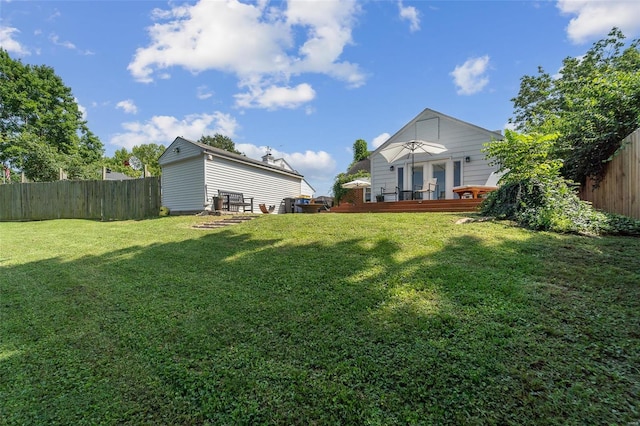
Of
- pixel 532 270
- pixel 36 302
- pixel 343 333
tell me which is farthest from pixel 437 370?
pixel 36 302

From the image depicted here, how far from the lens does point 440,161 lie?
1305cm

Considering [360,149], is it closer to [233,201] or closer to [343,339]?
[233,201]

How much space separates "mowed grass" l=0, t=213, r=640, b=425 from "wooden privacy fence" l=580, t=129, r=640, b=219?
85.6 inches

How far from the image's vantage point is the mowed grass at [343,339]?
5.46 feet

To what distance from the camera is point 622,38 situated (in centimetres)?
1548

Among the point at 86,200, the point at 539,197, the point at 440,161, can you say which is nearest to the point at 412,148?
the point at 440,161

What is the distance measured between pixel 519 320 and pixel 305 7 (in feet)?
27.1

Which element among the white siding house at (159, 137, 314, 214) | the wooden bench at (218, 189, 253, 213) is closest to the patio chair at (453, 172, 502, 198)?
the wooden bench at (218, 189, 253, 213)

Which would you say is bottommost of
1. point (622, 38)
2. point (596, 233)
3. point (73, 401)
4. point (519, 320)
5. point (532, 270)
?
point (73, 401)

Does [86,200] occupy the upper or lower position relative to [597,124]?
lower

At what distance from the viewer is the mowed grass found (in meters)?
1.66

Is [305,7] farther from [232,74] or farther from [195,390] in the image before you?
[195,390]

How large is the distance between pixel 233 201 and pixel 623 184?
45.6 ft

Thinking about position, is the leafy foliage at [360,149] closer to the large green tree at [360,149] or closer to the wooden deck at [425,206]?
the large green tree at [360,149]
